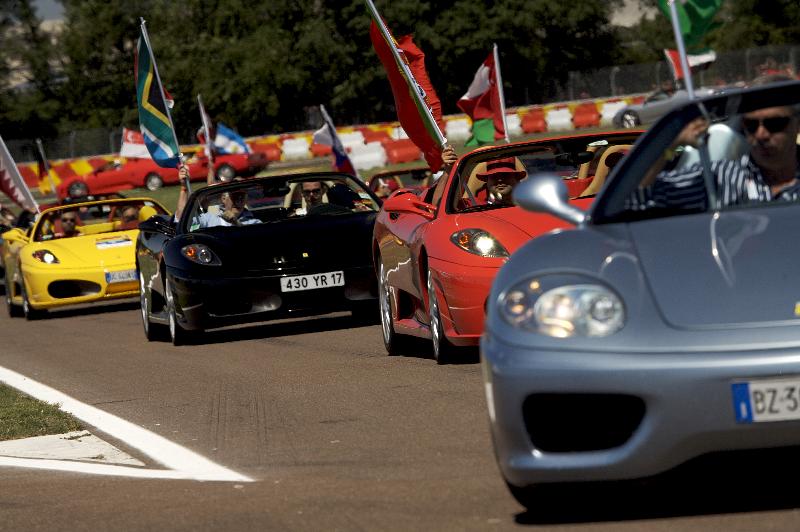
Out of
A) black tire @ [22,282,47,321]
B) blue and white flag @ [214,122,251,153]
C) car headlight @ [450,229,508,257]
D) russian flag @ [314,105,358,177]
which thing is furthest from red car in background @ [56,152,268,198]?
car headlight @ [450,229,508,257]

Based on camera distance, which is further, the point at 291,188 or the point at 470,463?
the point at 291,188

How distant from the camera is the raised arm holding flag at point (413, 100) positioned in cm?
1438

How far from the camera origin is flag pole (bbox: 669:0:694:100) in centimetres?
654

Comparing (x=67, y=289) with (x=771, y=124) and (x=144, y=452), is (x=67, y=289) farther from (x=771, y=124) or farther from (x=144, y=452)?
(x=771, y=124)

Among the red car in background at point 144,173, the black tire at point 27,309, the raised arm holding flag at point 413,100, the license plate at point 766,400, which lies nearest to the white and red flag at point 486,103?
the raised arm holding flag at point 413,100

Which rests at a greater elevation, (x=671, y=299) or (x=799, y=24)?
(x=671, y=299)

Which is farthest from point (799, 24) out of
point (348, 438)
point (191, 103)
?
point (348, 438)

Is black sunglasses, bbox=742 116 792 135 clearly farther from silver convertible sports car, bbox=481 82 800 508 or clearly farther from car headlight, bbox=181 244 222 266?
car headlight, bbox=181 244 222 266

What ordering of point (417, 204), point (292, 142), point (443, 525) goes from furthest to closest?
1. point (292, 142)
2. point (417, 204)
3. point (443, 525)

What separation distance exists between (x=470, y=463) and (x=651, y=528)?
141 cm

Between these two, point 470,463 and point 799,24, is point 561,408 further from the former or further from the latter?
point 799,24

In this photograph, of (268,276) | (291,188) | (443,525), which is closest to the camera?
(443,525)

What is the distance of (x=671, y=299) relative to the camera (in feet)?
14.9

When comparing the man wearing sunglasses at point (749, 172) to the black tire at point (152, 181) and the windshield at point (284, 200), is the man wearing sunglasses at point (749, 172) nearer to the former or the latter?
the windshield at point (284, 200)
